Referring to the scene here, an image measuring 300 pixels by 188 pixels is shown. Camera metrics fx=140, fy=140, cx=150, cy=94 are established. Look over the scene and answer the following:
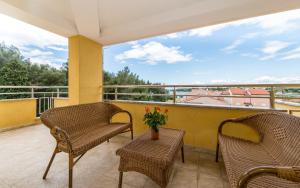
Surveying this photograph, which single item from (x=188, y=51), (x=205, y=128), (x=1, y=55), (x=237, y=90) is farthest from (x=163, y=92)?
(x=1, y=55)

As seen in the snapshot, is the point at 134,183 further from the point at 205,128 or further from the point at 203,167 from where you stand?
the point at 205,128

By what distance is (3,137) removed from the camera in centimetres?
290

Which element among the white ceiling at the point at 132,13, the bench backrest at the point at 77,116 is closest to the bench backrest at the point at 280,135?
the white ceiling at the point at 132,13

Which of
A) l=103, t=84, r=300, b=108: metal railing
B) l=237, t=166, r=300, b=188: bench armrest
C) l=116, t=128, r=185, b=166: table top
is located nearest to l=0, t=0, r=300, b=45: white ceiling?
l=103, t=84, r=300, b=108: metal railing

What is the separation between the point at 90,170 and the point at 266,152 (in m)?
2.05

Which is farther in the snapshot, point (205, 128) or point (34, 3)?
point (205, 128)

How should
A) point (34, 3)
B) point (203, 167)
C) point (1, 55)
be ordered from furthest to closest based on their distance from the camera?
point (1, 55) → point (34, 3) → point (203, 167)

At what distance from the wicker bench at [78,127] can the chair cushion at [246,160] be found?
1.43 m

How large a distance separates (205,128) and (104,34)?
109 inches

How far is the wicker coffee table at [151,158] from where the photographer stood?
1.26m

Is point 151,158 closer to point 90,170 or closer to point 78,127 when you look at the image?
point 90,170

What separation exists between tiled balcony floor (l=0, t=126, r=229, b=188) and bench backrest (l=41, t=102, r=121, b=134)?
1.62ft

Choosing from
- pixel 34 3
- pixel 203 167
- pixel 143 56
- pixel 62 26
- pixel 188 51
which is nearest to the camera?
pixel 203 167

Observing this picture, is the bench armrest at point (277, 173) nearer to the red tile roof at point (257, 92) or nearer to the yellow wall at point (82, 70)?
the red tile roof at point (257, 92)
